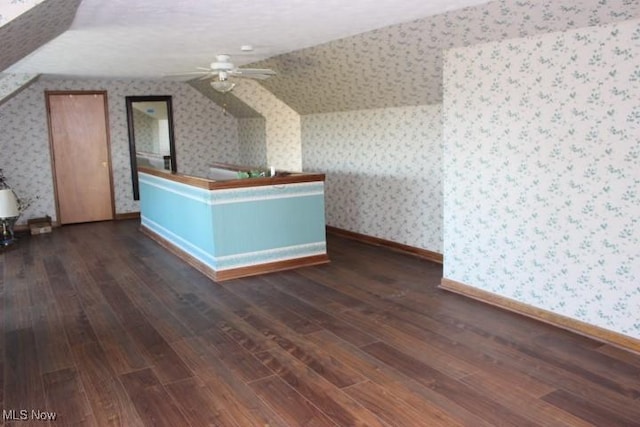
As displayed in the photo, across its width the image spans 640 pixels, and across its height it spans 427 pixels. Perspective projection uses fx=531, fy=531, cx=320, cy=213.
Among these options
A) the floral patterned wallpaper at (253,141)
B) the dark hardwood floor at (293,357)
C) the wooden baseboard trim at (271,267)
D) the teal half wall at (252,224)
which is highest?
the floral patterned wallpaper at (253,141)

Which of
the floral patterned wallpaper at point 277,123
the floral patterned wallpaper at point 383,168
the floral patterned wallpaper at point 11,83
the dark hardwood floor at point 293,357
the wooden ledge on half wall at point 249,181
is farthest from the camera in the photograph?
the floral patterned wallpaper at point 277,123

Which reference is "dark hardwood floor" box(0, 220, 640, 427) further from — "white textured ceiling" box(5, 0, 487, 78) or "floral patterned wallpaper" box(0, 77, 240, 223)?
"floral patterned wallpaper" box(0, 77, 240, 223)

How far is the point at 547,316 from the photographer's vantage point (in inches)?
154

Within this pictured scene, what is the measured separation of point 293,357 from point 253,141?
21.0ft

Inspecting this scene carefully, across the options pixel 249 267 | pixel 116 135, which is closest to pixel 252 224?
pixel 249 267

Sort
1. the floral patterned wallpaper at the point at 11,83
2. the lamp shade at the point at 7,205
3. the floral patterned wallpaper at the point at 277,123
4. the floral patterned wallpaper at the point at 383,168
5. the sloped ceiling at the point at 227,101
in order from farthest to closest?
1. the sloped ceiling at the point at 227,101
2. the floral patterned wallpaper at the point at 277,123
3. the lamp shade at the point at 7,205
4. the floral patterned wallpaper at the point at 11,83
5. the floral patterned wallpaper at the point at 383,168

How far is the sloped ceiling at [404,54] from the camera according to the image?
11.1 feet

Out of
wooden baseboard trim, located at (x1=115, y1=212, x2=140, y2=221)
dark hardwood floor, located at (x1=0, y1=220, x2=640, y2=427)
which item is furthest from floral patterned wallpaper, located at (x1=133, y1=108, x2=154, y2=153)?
dark hardwood floor, located at (x1=0, y1=220, x2=640, y2=427)

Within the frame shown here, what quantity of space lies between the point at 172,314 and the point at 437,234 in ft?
9.46

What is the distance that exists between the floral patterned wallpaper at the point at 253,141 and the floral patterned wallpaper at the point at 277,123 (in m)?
0.22

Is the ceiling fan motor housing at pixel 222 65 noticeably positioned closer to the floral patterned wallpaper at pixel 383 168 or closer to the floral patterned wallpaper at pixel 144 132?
the floral patterned wallpaper at pixel 383 168

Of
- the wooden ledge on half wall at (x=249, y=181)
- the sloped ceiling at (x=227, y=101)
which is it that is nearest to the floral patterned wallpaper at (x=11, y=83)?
the sloped ceiling at (x=227, y=101)

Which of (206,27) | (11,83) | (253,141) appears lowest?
(253,141)

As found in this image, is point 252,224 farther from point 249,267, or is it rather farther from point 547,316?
point 547,316
